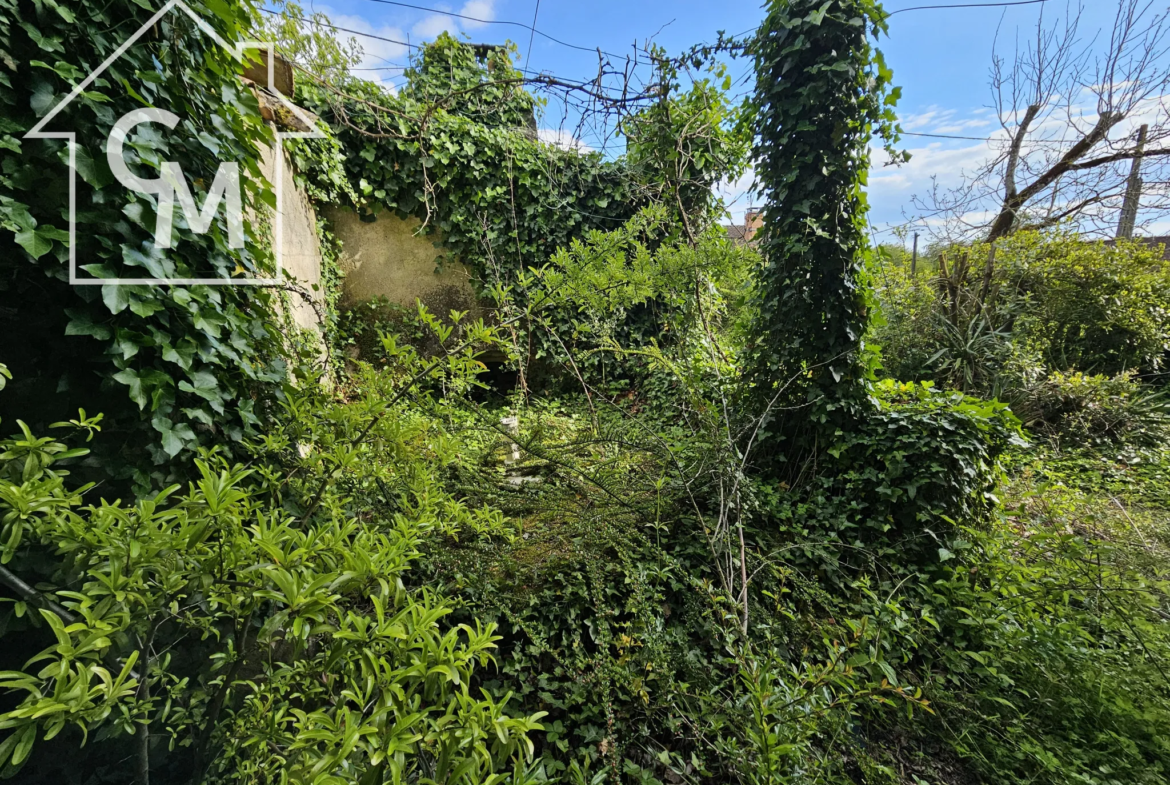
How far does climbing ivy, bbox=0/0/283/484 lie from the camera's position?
1017mm

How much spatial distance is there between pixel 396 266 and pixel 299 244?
1.33 metres

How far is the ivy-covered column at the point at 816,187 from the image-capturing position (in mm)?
2410

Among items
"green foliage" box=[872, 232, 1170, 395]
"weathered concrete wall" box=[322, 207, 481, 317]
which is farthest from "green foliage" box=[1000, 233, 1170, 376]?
"weathered concrete wall" box=[322, 207, 481, 317]

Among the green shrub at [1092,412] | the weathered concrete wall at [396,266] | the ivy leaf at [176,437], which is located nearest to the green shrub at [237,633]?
the ivy leaf at [176,437]

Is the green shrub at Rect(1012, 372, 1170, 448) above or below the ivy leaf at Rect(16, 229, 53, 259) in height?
below

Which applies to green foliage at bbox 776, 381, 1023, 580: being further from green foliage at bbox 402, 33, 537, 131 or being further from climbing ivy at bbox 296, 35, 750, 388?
green foliage at bbox 402, 33, 537, 131

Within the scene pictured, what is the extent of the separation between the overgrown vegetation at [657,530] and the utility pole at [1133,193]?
24cm

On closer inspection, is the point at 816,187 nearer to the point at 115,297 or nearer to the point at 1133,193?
the point at 115,297

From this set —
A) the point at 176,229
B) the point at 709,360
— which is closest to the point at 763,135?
the point at 709,360

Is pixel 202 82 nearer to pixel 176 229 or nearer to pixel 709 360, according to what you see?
pixel 176 229

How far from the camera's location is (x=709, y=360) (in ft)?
11.6

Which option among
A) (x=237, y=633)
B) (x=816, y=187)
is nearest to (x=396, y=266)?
(x=816, y=187)

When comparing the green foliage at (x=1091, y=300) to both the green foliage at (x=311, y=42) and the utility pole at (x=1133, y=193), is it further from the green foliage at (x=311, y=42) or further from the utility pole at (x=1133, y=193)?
the green foliage at (x=311, y=42)

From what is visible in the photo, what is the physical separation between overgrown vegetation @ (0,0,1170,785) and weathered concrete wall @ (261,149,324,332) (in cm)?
33
